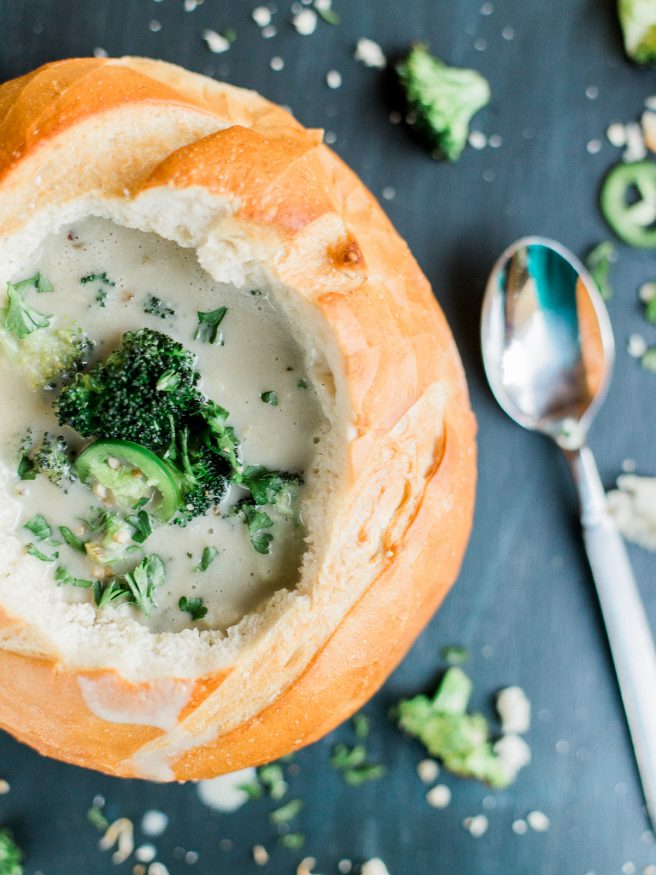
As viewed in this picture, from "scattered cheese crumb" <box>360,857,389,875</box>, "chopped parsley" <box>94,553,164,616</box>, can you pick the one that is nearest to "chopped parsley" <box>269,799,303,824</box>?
"scattered cheese crumb" <box>360,857,389,875</box>

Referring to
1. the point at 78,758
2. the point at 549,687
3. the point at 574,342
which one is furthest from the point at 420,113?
the point at 78,758

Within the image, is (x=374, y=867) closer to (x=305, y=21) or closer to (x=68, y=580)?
(x=68, y=580)

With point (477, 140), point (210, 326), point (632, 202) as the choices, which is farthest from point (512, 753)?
point (477, 140)

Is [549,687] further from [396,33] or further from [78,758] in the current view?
[396,33]

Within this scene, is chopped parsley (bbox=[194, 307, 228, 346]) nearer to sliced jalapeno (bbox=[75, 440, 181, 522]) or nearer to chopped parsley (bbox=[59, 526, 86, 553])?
sliced jalapeno (bbox=[75, 440, 181, 522])

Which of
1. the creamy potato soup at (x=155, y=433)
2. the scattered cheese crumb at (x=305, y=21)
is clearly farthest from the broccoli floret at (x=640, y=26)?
the creamy potato soup at (x=155, y=433)

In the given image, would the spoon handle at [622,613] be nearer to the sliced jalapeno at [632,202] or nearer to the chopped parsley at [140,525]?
the sliced jalapeno at [632,202]
